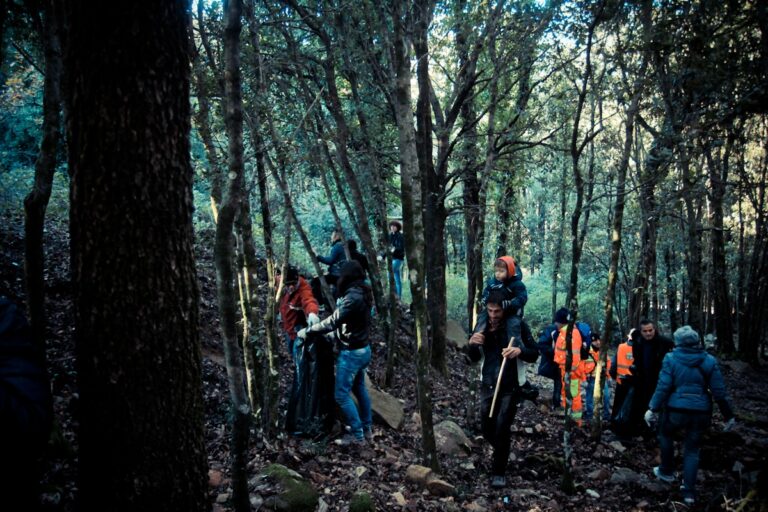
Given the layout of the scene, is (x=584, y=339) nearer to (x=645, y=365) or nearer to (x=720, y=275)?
(x=645, y=365)

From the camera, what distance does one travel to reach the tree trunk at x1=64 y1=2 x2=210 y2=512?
7.05 ft

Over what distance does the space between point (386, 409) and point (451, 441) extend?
45.2 inches

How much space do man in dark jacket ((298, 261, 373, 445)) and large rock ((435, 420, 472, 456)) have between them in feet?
3.93

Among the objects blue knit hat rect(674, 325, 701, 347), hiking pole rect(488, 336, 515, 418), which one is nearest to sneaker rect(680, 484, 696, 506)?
blue knit hat rect(674, 325, 701, 347)

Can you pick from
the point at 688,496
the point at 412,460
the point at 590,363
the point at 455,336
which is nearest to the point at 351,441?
the point at 412,460

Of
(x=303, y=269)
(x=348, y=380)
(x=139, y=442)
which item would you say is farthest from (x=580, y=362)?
(x=303, y=269)

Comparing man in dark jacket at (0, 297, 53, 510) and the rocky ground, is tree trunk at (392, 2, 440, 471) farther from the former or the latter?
man in dark jacket at (0, 297, 53, 510)

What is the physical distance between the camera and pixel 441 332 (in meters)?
10.2

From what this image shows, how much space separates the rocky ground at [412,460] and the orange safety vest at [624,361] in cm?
118

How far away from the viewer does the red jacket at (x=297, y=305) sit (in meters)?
6.52

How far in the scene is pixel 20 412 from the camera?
6.74ft

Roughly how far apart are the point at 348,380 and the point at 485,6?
698 centimetres

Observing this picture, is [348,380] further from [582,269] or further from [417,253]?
[582,269]

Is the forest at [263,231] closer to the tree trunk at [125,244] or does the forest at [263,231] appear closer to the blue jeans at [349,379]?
the tree trunk at [125,244]
